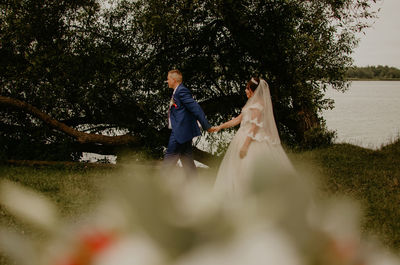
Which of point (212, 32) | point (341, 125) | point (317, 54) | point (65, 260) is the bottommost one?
point (341, 125)

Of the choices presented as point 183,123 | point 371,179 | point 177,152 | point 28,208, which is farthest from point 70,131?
point 28,208

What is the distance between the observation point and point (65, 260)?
64cm

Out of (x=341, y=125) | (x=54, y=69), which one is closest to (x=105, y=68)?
(x=54, y=69)

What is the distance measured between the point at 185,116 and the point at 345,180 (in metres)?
3.51

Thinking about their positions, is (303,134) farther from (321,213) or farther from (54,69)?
(321,213)

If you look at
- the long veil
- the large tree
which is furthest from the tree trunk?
the long veil

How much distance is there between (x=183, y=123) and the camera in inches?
289

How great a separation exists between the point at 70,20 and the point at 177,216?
441 inches

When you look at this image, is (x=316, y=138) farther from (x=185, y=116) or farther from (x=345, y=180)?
(x=185, y=116)

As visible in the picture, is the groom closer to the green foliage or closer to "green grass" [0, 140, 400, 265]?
"green grass" [0, 140, 400, 265]

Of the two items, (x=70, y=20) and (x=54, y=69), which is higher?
(x=70, y=20)

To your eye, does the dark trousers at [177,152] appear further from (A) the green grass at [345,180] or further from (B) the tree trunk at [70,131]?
(B) the tree trunk at [70,131]

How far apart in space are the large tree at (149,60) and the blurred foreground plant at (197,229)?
9229mm

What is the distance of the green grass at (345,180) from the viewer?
5.58 m
